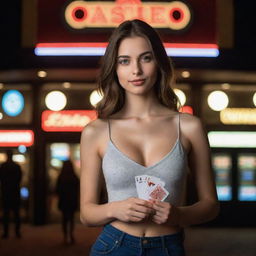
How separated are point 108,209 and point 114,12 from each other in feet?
32.1

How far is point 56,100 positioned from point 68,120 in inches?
22.1

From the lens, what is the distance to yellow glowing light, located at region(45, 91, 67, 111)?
13.6 m

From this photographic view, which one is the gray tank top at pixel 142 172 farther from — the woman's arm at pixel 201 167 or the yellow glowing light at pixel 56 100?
the yellow glowing light at pixel 56 100

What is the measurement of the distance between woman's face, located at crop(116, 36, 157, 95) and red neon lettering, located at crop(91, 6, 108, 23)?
31.5 feet

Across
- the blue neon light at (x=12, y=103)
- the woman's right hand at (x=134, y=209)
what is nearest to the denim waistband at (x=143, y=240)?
the woman's right hand at (x=134, y=209)

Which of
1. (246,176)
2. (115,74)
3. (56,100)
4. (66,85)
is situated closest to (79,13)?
(66,85)

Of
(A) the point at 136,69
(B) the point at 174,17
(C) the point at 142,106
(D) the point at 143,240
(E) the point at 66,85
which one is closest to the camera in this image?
(D) the point at 143,240

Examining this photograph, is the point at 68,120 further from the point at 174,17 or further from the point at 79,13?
the point at 174,17

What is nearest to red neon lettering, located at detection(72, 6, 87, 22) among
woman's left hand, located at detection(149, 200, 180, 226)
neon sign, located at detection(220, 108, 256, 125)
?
neon sign, located at detection(220, 108, 256, 125)

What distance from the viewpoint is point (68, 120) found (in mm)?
13438

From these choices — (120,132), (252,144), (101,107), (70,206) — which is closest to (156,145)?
(120,132)

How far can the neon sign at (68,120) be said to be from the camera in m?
13.4

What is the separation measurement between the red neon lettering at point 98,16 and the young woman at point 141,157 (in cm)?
949

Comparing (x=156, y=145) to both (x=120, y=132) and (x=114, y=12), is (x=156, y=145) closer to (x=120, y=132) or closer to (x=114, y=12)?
(x=120, y=132)
